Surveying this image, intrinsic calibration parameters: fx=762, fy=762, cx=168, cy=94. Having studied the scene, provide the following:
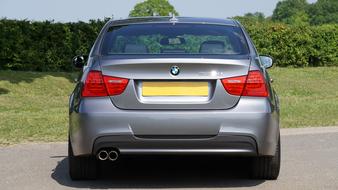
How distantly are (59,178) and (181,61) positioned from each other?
6.08 ft

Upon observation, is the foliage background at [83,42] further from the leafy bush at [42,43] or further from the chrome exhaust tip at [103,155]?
the chrome exhaust tip at [103,155]

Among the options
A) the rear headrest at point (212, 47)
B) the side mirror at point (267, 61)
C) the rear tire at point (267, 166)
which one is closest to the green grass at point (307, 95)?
the side mirror at point (267, 61)

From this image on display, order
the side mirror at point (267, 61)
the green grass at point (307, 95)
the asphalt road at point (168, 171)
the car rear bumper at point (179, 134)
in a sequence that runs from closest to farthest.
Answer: the car rear bumper at point (179, 134)
the asphalt road at point (168, 171)
the side mirror at point (267, 61)
the green grass at point (307, 95)

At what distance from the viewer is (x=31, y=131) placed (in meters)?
10.9

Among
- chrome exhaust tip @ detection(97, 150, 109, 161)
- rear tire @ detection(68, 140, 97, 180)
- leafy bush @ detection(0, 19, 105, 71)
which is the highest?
chrome exhaust tip @ detection(97, 150, 109, 161)

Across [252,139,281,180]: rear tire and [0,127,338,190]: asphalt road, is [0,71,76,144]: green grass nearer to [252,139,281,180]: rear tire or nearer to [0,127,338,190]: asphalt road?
[0,127,338,190]: asphalt road

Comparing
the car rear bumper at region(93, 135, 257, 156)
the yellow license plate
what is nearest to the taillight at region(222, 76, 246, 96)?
the yellow license plate

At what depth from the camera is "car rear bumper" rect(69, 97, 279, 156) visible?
630 centimetres

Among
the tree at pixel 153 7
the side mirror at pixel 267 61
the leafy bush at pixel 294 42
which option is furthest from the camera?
the tree at pixel 153 7

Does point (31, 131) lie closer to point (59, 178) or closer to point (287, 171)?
point (59, 178)

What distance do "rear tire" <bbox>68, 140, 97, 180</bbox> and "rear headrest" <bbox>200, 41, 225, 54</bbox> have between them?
141 cm

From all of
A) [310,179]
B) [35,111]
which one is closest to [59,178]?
[310,179]

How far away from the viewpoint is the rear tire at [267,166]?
22.9 ft

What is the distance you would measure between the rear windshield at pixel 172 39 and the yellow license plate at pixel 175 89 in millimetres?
506
